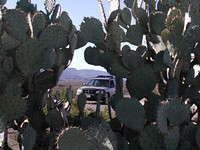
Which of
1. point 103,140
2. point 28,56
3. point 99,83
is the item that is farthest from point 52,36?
point 99,83

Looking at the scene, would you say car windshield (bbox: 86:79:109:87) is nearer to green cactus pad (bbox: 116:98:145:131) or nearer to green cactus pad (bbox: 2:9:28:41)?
green cactus pad (bbox: 2:9:28:41)

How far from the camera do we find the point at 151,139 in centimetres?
222

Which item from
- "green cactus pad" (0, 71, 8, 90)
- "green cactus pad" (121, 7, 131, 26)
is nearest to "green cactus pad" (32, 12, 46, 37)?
"green cactus pad" (0, 71, 8, 90)

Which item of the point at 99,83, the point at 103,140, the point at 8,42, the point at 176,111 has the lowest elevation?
the point at 99,83

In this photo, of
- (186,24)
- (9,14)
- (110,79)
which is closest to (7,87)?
(9,14)

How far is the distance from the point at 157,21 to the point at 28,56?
1.28 m

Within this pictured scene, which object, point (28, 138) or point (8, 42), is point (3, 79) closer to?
point (8, 42)

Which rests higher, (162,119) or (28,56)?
(28,56)

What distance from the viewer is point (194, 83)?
119 inches

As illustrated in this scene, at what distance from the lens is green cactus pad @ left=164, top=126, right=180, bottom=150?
2.09 meters

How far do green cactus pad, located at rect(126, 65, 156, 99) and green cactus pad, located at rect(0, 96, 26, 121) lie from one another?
103 cm

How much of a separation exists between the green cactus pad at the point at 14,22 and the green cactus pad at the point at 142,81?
112 centimetres

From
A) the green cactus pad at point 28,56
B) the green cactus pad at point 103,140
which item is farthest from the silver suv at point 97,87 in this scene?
the green cactus pad at point 103,140

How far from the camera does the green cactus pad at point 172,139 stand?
209 cm
